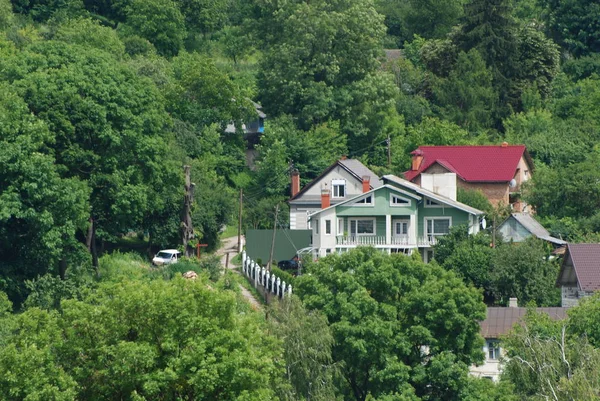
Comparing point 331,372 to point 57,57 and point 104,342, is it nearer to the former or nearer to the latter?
point 104,342

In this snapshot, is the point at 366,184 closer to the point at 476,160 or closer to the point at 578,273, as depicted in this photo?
the point at 476,160

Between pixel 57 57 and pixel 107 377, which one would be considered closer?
pixel 107 377

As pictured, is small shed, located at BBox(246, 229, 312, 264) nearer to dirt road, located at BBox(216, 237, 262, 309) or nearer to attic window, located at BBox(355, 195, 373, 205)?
dirt road, located at BBox(216, 237, 262, 309)

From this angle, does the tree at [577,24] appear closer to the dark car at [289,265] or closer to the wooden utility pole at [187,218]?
the dark car at [289,265]

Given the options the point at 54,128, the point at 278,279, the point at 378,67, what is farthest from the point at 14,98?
the point at 378,67

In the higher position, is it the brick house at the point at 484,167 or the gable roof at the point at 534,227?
the brick house at the point at 484,167

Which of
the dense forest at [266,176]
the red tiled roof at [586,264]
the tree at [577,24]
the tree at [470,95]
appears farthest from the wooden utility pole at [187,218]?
the tree at [577,24]
